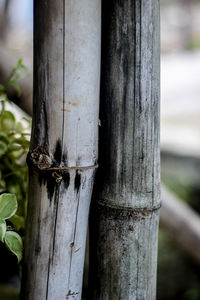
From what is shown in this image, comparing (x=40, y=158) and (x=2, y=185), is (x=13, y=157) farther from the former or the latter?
(x=40, y=158)

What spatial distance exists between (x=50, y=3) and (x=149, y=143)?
0.21m

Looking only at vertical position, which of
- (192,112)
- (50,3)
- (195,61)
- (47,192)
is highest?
(195,61)

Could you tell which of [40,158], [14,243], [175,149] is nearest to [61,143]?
[40,158]

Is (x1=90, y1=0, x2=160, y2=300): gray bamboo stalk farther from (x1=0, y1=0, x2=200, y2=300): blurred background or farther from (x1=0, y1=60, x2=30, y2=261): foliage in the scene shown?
(x1=0, y1=0, x2=200, y2=300): blurred background

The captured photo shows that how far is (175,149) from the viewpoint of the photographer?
9.51ft

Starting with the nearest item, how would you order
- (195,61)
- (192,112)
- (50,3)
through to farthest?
(50,3)
(192,112)
(195,61)

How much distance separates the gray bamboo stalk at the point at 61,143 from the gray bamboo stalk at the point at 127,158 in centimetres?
3

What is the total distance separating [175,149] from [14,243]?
2.56m

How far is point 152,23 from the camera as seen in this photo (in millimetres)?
427

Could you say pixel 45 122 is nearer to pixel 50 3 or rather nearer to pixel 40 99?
pixel 40 99

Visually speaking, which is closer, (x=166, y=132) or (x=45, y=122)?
(x=45, y=122)

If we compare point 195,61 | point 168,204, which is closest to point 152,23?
point 168,204

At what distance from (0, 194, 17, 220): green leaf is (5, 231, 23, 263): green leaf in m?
0.03

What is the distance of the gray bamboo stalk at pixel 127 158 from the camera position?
43 centimetres
